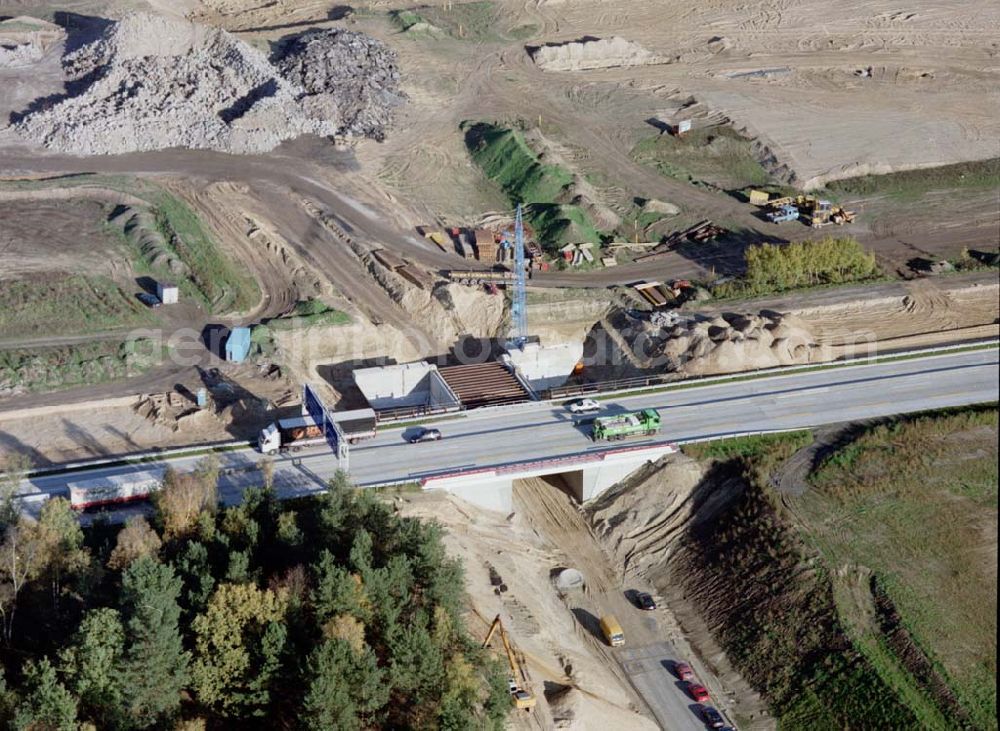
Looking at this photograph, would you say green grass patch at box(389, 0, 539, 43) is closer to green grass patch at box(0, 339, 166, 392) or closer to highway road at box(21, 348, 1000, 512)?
green grass patch at box(0, 339, 166, 392)

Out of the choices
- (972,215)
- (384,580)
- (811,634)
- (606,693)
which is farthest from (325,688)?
(972,215)

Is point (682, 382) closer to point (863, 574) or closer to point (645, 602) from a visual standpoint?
point (645, 602)

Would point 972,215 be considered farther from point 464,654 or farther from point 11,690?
point 11,690

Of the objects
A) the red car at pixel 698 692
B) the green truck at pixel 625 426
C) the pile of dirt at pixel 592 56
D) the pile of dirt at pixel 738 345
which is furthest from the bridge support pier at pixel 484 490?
the pile of dirt at pixel 592 56

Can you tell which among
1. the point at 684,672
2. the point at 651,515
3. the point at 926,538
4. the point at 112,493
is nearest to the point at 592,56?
the point at 651,515

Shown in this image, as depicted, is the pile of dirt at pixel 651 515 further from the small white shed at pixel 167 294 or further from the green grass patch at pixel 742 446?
the small white shed at pixel 167 294

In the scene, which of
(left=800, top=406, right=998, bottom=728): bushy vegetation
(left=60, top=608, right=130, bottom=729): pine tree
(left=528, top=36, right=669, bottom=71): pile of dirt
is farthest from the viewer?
(left=528, top=36, right=669, bottom=71): pile of dirt

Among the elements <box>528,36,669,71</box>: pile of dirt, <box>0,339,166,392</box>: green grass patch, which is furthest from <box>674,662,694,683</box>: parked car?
<box>528,36,669,71</box>: pile of dirt
